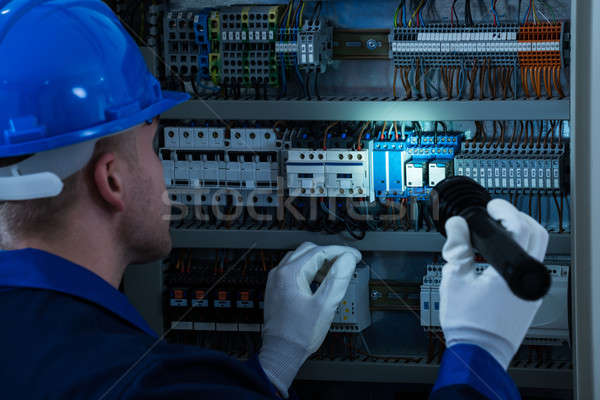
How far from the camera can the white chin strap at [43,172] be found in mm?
869

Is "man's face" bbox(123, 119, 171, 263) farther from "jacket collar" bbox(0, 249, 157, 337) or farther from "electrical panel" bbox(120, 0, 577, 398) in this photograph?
"electrical panel" bbox(120, 0, 577, 398)

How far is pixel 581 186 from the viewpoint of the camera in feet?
5.82

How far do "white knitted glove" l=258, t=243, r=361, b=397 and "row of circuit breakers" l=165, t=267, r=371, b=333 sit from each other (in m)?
0.22

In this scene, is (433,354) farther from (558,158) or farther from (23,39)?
(23,39)

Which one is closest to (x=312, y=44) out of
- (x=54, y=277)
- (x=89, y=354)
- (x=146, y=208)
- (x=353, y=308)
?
(x=353, y=308)

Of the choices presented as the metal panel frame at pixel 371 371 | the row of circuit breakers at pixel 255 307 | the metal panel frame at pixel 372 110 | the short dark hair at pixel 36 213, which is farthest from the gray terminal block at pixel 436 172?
the short dark hair at pixel 36 213

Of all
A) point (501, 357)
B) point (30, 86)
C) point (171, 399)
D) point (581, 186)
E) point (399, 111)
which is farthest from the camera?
point (399, 111)

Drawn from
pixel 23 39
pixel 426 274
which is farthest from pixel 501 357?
pixel 426 274

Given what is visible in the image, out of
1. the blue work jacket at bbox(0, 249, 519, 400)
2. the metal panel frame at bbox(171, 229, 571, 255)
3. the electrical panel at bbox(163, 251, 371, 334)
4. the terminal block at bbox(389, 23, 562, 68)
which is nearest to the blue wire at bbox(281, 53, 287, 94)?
the terminal block at bbox(389, 23, 562, 68)

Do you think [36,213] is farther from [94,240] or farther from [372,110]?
[372,110]

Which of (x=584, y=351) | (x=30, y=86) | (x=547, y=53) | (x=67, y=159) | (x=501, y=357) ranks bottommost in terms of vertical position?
(x=584, y=351)

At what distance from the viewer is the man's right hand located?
99 cm

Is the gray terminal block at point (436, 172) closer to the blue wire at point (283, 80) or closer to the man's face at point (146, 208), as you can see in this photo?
the blue wire at point (283, 80)

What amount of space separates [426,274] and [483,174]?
473mm
